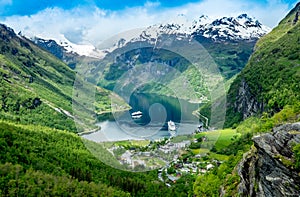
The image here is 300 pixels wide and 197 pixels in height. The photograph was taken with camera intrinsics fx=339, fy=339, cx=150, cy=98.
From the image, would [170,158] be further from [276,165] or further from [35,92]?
[35,92]

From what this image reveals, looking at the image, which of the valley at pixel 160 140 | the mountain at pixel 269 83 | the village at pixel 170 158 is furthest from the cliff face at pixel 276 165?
the mountain at pixel 269 83

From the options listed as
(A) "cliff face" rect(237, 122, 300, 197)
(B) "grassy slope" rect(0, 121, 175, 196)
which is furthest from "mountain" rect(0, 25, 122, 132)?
(A) "cliff face" rect(237, 122, 300, 197)

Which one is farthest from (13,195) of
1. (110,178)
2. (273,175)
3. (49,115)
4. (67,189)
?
(49,115)

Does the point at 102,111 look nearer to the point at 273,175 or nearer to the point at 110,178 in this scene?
the point at 110,178

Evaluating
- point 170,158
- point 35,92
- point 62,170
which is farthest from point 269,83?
point 35,92

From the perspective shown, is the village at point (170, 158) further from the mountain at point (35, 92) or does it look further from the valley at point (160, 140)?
the mountain at point (35, 92)
